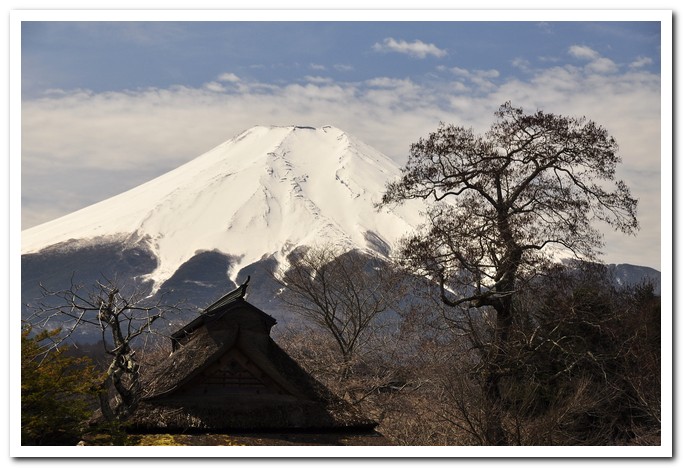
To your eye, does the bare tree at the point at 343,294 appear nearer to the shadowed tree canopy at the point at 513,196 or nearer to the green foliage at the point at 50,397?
the shadowed tree canopy at the point at 513,196

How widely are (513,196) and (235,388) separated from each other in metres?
10.9

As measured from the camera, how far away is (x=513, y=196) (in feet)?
90.6

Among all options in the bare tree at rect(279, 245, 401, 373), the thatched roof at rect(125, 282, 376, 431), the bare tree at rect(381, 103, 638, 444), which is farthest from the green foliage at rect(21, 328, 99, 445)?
the bare tree at rect(279, 245, 401, 373)

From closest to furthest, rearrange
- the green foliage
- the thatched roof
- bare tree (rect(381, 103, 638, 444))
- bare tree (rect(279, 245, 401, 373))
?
the green foliage < the thatched roof < bare tree (rect(381, 103, 638, 444)) < bare tree (rect(279, 245, 401, 373))

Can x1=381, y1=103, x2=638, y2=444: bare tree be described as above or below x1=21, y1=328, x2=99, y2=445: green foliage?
above

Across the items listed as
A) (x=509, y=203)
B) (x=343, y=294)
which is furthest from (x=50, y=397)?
(x=343, y=294)

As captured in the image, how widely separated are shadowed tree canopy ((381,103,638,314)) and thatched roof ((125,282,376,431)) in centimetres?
714

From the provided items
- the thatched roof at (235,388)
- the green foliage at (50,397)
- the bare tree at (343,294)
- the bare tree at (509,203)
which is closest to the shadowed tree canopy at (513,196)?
the bare tree at (509,203)

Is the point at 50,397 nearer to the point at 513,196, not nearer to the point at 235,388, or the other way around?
the point at 235,388

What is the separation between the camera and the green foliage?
15961 millimetres

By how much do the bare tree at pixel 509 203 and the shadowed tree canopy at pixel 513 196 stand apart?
3 cm

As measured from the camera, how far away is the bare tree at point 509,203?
87.7 ft

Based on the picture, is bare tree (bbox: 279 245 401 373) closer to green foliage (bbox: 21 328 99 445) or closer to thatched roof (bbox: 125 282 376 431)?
thatched roof (bbox: 125 282 376 431)
